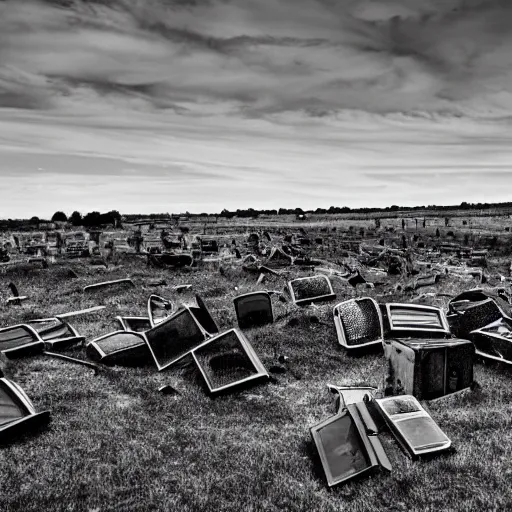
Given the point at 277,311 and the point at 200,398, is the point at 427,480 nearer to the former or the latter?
the point at 200,398

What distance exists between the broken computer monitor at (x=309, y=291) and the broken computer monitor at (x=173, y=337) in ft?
11.6

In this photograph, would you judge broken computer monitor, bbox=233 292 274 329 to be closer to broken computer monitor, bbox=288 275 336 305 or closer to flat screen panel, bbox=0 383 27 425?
broken computer monitor, bbox=288 275 336 305

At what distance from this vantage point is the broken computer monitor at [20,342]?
667cm

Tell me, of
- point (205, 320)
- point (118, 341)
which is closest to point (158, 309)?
point (205, 320)

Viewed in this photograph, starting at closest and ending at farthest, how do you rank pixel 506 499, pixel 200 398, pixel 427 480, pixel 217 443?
pixel 506 499
pixel 427 480
pixel 217 443
pixel 200 398

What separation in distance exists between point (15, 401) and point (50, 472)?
98 centimetres

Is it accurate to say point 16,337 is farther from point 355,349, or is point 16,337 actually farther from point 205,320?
point 355,349

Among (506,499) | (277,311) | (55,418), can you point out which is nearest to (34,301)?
(277,311)

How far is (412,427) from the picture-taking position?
408 centimetres

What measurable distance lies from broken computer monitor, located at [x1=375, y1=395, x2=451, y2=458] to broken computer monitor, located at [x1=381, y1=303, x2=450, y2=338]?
2.37 m

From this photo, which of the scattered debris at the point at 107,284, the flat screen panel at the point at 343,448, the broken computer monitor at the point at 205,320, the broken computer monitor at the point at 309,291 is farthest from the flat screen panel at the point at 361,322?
the scattered debris at the point at 107,284

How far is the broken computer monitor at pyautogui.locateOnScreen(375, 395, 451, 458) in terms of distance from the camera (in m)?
3.90

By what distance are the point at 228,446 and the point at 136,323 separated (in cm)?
486

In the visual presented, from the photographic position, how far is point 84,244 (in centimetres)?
2397
